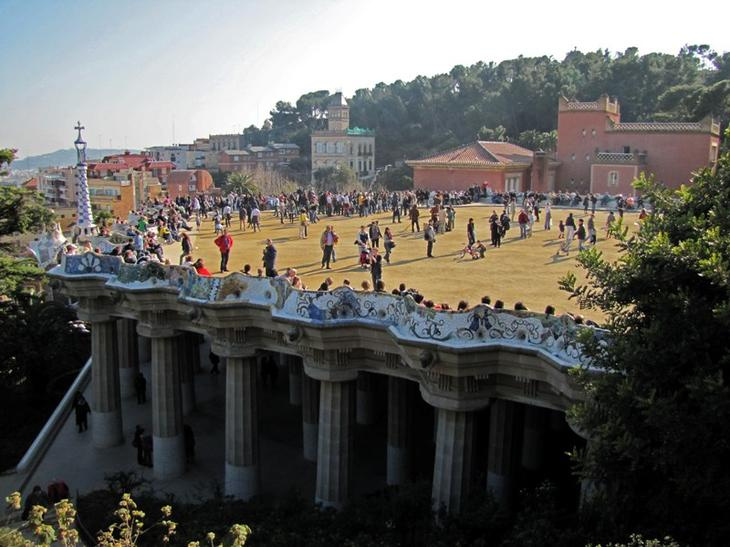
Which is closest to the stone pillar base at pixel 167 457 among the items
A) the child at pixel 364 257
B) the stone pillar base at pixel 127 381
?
the stone pillar base at pixel 127 381

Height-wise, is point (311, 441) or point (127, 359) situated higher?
point (127, 359)

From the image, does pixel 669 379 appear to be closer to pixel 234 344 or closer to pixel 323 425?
pixel 323 425

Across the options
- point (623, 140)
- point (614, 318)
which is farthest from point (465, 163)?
point (614, 318)

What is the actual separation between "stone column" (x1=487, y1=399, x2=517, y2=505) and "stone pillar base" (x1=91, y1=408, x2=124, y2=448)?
48.9 feet

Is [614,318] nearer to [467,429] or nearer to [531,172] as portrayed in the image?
[467,429]

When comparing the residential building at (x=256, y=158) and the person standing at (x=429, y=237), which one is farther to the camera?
the residential building at (x=256, y=158)

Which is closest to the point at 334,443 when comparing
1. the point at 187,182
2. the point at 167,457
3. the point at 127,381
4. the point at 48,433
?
the point at 167,457

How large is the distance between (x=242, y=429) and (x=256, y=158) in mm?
126321

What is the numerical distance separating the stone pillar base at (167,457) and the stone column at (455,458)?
1078 centimetres

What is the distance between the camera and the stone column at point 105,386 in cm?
2750

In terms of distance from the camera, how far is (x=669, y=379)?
10734 mm

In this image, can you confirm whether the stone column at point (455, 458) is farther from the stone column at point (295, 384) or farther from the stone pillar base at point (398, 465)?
the stone column at point (295, 384)

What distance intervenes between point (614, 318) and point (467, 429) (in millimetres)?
6693

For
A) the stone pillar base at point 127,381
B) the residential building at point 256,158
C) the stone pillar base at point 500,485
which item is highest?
the residential building at point 256,158
